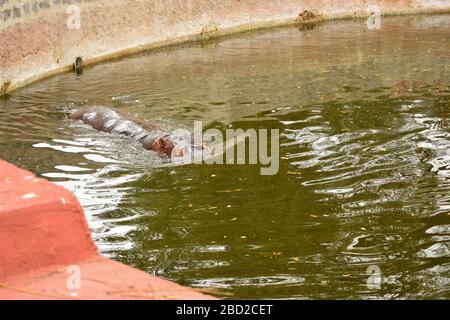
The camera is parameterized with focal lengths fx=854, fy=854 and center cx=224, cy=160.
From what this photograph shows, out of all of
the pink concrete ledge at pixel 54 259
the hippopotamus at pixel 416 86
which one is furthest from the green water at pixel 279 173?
the pink concrete ledge at pixel 54 259

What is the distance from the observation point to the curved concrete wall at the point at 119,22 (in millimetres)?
14578

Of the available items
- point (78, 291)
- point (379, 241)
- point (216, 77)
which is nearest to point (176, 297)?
point (78, 291)

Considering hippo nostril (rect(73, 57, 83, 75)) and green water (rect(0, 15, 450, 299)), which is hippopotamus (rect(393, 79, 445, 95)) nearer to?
green water (rect(0, 15, 450, 299))

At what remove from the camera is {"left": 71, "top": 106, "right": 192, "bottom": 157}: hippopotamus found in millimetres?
9641

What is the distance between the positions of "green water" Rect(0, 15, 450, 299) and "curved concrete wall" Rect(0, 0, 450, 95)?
57cm

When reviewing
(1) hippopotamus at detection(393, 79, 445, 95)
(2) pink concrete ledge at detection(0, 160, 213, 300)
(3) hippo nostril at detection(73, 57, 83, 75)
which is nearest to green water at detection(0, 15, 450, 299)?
(1) hippopotamus at detection(393, 79, 445, 95)

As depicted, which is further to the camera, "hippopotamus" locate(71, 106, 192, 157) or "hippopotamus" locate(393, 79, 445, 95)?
"hippopotamus" locate(393, 79, 445, 95)

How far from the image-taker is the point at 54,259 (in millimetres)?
4238

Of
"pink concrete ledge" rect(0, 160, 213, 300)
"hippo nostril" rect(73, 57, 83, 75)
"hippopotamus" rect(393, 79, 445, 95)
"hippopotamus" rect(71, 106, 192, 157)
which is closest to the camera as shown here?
"pink concrete ledge" rect(0, 160, 213, 300)

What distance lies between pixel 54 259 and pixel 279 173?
5.06 meters

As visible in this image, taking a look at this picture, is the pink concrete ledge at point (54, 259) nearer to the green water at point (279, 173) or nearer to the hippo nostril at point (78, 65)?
the green water at point (279, 173)

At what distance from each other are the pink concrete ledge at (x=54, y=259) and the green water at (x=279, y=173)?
2022 mm

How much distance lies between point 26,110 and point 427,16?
10769 mm

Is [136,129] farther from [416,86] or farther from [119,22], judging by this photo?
[119,22]
